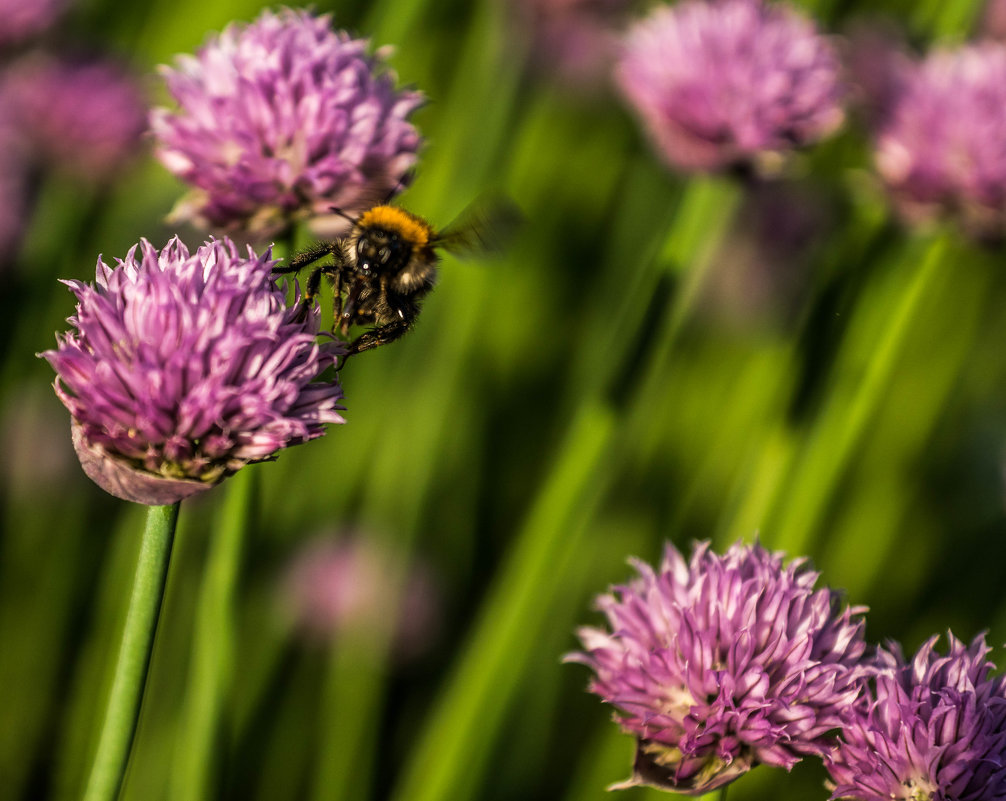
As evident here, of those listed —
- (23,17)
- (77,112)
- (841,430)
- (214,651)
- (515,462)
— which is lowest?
(214,651)

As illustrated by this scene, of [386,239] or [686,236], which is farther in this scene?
[686,236]

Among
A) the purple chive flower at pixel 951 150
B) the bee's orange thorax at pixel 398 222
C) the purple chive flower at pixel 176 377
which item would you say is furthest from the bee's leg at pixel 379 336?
the purple chive flower at pixel 951 150

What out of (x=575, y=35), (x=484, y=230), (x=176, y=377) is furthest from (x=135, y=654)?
(x=575, y=35)

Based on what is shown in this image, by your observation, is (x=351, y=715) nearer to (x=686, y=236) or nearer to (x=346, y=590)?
(x=346, y=590)

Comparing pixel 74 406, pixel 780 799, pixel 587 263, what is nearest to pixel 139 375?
pixel 74 406

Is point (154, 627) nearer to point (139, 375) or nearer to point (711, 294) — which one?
point (139, 375)

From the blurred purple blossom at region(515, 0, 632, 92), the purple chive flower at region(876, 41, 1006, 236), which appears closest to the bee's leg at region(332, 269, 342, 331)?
the purple chive flower at region(876, 41, 1006, 236)
